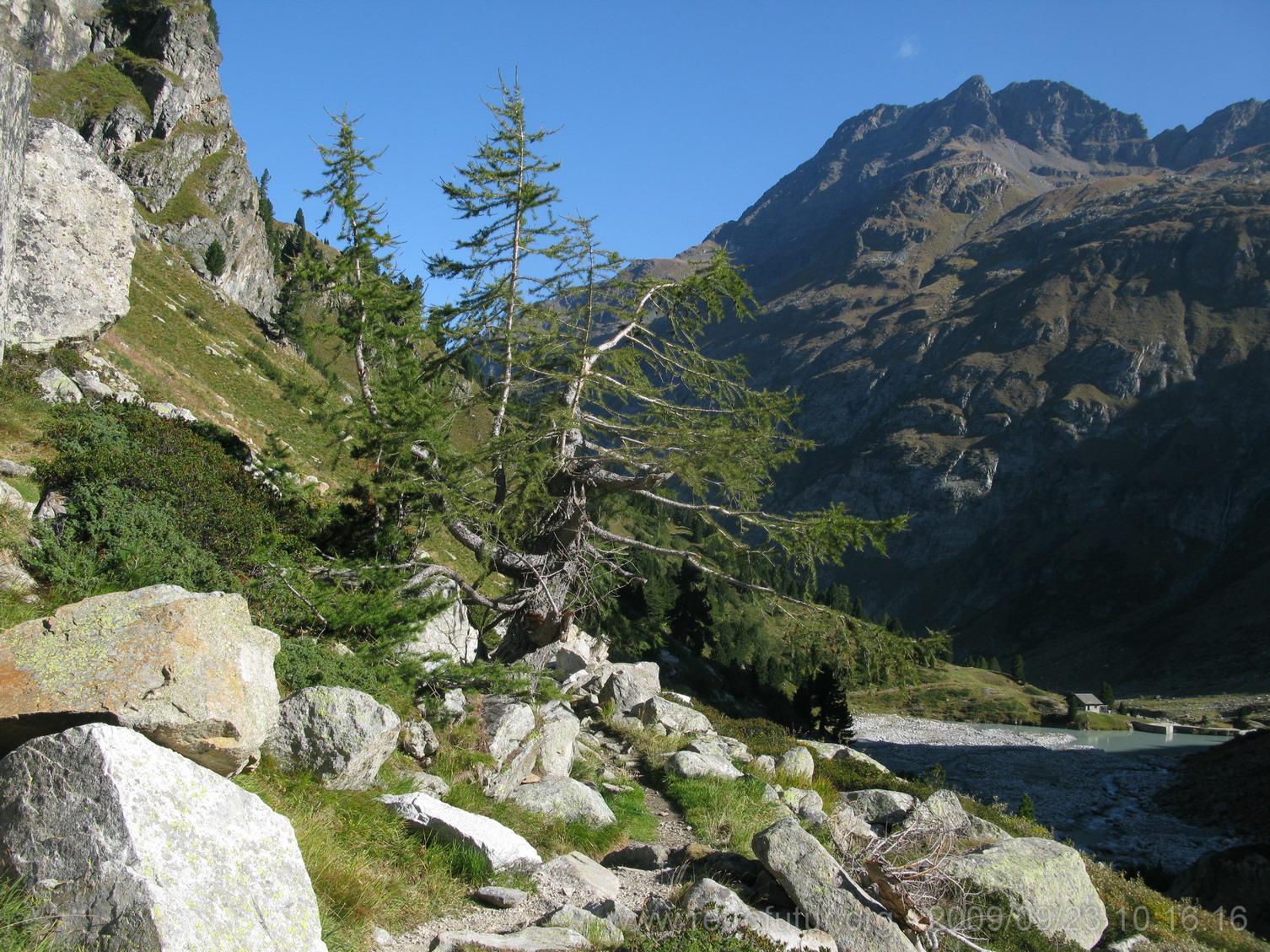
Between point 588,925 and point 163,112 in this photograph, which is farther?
point 163,112

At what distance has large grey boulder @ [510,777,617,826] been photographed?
802cm

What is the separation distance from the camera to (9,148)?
6.79 meters

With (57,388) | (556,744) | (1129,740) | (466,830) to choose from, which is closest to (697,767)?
(556,744)

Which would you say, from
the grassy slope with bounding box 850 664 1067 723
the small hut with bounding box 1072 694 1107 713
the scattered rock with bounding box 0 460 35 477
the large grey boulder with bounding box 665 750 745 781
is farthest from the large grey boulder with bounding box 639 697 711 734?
the small hut with bounding box 1072 694 1107 713

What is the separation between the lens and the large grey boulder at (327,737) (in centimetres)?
614

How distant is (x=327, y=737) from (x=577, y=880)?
2.43 metres

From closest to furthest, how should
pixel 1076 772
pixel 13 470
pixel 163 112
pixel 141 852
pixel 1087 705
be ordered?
pixel 141 852, pixel 13 470, pixel 1076 772, pixel 163 112, pixel 1087 705

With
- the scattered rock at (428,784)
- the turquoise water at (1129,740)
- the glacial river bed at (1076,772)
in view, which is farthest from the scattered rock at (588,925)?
the turquoise water at (1129,740)

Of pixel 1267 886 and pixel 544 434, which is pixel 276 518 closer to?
pixel 544 434

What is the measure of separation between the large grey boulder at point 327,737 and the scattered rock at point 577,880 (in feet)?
5.83

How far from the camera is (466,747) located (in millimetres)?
8523

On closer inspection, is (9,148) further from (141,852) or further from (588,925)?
(588,925)

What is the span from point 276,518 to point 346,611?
325 cm

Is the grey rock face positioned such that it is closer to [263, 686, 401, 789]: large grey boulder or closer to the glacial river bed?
[263, 686, 401, 789]: large grey boulder
